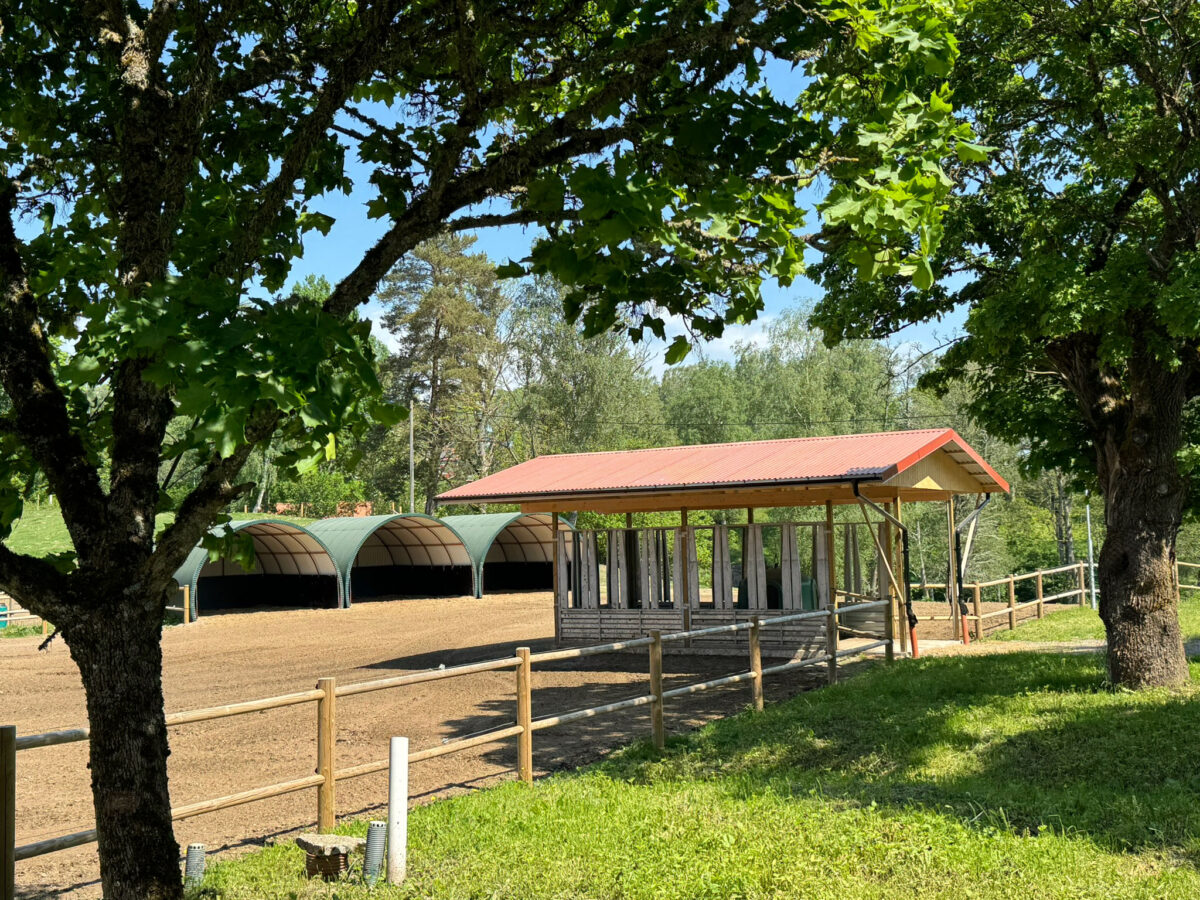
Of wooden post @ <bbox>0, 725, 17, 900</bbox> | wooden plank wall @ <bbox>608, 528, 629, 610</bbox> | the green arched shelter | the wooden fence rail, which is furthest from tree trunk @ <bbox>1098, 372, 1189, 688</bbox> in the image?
the green arched shelter

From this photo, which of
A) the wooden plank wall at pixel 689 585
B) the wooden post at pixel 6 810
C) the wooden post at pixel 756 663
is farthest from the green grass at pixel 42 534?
the wooden post at pixel 6 810

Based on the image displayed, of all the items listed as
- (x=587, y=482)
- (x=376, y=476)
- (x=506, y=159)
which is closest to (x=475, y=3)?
(x=506, y=159)

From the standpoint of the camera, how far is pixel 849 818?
6934 mm

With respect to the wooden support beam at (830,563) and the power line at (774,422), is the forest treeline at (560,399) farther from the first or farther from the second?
the wooden support beam at (830,563)

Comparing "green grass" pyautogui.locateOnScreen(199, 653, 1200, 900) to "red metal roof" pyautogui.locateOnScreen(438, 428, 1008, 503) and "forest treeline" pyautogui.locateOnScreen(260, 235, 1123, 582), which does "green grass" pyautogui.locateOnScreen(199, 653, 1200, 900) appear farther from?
"forest treeline" pyautogui.locateOnScreen(260, 235, 1123, 582)

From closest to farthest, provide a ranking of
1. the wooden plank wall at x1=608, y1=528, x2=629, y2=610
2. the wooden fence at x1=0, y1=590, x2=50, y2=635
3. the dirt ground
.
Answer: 1. the dirt ground
2. the wooden plank wall at x1=608, y1=528, x2=629, y2=610
3. the wooden fence at x1=0, y1=590, x2=50, y2=635

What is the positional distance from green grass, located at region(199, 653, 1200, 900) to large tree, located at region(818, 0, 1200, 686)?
5.76ft

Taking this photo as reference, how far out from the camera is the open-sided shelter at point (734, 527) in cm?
1706

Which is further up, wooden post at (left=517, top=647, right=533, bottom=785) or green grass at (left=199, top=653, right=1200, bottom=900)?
wooden post at (left=517, top=647, right=533, bottom=785)

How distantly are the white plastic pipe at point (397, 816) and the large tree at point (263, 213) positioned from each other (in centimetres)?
193

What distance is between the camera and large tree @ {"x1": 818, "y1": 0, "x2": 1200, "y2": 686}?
34.4 ft

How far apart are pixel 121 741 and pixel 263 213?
2.21 meters

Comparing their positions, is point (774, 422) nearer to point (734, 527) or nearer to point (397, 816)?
point (734, 527)

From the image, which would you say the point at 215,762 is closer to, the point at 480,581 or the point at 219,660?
the point at 219,660
